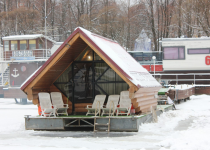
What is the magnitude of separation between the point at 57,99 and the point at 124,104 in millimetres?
2817

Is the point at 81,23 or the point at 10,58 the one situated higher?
the point at 81,23

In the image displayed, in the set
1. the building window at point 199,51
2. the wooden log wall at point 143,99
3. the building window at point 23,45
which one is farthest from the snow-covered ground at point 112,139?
the building window at point 23,45

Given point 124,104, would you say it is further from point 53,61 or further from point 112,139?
point 53,61

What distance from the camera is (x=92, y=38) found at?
11703 mm

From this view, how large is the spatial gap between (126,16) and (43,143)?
38073mm

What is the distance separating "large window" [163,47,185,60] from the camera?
30609 mm

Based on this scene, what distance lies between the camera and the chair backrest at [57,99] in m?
13.3

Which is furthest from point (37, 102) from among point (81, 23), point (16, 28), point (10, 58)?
point (16, 28)

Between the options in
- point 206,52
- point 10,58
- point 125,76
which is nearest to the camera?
point 125,76

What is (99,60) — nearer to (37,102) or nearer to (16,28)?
(37,102)

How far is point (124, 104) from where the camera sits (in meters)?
12.3

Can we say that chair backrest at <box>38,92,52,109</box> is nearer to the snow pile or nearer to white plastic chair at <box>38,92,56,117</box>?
white plastic chair at <box>38,92,56,117</box>

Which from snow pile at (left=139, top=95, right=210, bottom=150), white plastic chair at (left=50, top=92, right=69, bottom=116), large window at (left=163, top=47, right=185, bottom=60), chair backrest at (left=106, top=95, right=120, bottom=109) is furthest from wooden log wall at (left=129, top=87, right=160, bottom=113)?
large window at (left=163, top=47, right=185, bottom=60)

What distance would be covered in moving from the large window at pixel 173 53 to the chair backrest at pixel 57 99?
62.3ft
